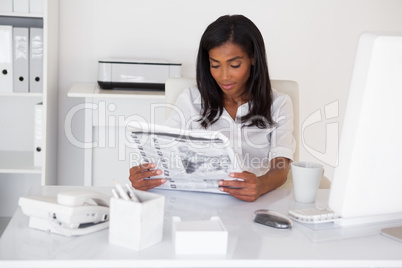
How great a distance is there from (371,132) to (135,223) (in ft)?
1.55

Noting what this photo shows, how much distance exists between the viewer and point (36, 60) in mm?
2678

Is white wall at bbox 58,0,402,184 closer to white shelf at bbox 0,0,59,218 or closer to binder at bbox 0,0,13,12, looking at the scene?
white shelf at bbox 0,0,59,218

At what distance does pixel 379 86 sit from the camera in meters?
1.06

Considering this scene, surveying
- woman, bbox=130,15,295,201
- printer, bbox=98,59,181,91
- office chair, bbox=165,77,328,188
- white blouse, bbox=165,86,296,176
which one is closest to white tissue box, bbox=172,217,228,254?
woman, bbox=130,15,295,201

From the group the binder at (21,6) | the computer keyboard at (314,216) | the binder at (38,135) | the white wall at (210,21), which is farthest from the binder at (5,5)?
the computer keyboard at (314,216)

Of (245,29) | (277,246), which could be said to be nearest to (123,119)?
(245,29)

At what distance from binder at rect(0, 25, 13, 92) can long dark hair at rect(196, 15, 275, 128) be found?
1013 millimetres

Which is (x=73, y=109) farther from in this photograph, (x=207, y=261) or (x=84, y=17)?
(x=207, y=261)

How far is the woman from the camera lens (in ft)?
6.65

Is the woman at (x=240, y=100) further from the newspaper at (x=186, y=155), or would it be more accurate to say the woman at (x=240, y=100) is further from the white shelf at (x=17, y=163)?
the white shelf at (x=17, y=163)

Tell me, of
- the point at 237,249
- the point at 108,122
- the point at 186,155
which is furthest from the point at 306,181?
the point at 108,122

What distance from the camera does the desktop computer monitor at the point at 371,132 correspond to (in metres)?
1.05

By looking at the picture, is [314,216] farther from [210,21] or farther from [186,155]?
[210,21]

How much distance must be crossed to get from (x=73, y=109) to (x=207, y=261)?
2047 mm
